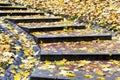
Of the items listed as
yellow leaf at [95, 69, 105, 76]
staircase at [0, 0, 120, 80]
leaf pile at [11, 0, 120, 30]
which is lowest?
→ yellow leaf at [95, 69, 105, 76]

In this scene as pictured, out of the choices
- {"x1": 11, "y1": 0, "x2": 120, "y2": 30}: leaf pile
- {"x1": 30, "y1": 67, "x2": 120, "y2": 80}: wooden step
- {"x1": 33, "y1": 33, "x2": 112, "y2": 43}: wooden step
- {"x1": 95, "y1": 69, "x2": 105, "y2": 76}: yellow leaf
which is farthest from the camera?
{"x1": 11, "y1": 0, "x2": 120, "y2": 30}: leaf pile

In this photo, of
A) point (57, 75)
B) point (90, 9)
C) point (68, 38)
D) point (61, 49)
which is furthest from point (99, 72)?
point (90, 9)

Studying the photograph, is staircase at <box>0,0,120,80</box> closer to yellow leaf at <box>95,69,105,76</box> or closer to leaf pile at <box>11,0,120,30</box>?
yellow leaf at <box>95,69,105,76</box>

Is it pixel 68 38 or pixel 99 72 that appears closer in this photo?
pixel 99 72

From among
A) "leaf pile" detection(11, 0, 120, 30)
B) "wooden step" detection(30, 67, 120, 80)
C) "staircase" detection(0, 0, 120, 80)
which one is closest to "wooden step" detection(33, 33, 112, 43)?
"staircase" detection(0, 0, 120, 80)

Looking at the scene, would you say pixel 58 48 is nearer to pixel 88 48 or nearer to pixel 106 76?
pixel 88 48

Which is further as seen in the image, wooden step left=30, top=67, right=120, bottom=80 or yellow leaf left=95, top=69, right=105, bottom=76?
yellow leaf left=95, top=69, right=105, bottom=76

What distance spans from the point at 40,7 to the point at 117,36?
14.9ft

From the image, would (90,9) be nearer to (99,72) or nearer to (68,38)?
(68,38)

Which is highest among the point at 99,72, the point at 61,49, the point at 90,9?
the point at 90,9

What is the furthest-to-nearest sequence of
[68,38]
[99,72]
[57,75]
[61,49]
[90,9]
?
[90,9] → [68,38] → [61,49] → [99,72] → [57,75]

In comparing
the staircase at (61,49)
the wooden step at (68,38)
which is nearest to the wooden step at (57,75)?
the staircase at (61,49)

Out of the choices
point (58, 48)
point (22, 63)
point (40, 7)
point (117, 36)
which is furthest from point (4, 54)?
point (40, 7)

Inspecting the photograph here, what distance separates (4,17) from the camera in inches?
338
